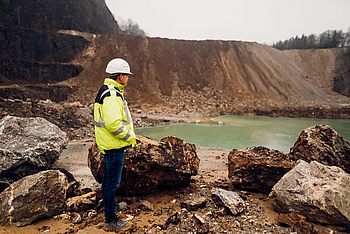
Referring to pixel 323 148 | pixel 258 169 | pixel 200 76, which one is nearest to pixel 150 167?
pixel 258 169

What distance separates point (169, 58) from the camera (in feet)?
115

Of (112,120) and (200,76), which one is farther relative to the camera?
(200,76)

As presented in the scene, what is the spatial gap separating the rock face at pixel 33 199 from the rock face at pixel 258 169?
3.12 meters

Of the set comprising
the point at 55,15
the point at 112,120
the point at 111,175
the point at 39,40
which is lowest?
the point at 111,175

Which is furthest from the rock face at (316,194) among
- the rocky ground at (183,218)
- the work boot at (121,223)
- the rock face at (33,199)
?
the rock face at (33,199)

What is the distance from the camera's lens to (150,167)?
4.96 m

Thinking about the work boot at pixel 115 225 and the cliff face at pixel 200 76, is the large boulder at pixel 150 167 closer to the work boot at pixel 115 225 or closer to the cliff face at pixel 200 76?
the work boot at pixel 115 225

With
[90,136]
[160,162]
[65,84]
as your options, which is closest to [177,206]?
[160,162]

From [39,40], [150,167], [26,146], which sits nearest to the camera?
[150,167]

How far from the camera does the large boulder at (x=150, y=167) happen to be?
192 inches

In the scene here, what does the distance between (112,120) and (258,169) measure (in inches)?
119

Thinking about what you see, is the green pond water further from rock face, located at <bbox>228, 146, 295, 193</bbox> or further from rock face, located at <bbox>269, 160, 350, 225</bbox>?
rock face, located at <bbox>269, 160, 350, 225</bbox>

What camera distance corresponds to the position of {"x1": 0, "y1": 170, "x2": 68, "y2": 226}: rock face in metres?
3.95

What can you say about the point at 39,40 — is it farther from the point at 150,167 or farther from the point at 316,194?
the point at 316,194
